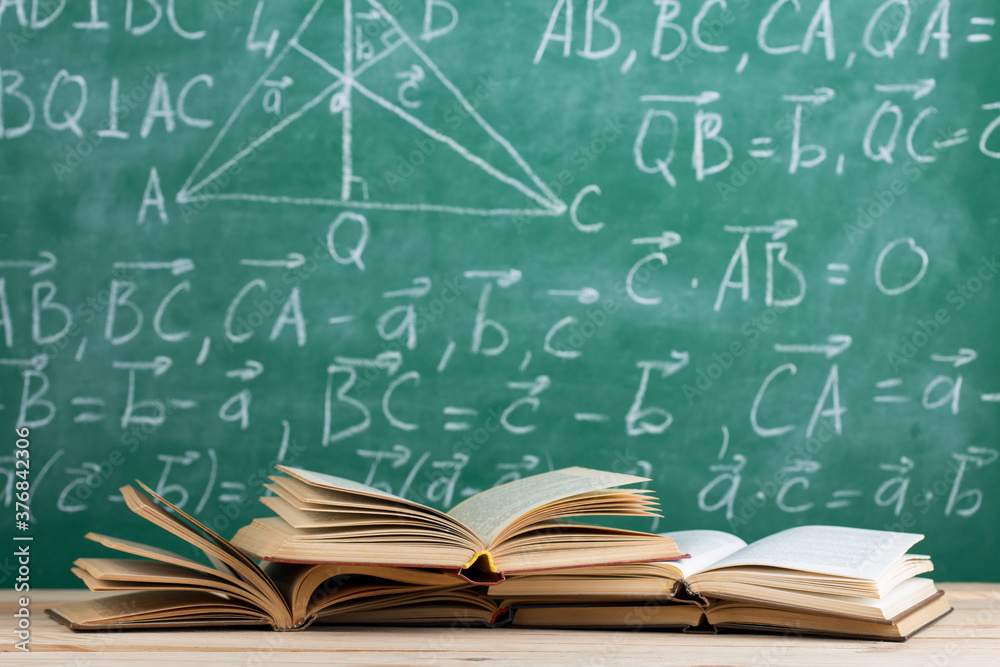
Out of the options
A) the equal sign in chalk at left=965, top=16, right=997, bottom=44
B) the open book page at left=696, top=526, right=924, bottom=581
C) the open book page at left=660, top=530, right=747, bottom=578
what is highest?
the equal sign in chalk at left=965, top=16, right=997, bottom=44

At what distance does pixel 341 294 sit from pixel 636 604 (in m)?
0.96

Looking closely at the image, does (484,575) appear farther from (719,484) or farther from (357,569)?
(719,484)

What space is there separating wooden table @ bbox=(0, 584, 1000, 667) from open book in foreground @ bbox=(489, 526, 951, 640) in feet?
0.07

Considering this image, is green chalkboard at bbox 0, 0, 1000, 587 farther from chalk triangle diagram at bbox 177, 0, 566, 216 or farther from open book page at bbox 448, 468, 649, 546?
open book page at bbox 448, 468, 649, 546

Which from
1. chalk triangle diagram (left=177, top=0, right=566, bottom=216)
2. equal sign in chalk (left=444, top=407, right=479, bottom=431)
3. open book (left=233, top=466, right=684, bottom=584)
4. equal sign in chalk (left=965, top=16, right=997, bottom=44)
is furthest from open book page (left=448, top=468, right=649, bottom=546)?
equal sign in chalk (left=965, top=16, right=997, bottom=44)

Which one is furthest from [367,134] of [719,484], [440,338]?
[719,484]

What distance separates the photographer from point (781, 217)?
190cm

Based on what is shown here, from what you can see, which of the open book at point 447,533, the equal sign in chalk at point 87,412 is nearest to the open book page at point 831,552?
the open book at point 447,533

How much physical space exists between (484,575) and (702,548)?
1.27 feet

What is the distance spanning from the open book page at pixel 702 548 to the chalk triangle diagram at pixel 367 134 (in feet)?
2.48

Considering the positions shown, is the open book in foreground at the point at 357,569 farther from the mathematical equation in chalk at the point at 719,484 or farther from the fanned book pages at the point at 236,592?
the mathematical equation in chalk at the point at 719,484

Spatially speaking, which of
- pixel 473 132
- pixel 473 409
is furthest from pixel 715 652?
pixel 473 132

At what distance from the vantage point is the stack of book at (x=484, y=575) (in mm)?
1082

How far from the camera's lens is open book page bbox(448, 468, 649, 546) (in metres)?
1.13
